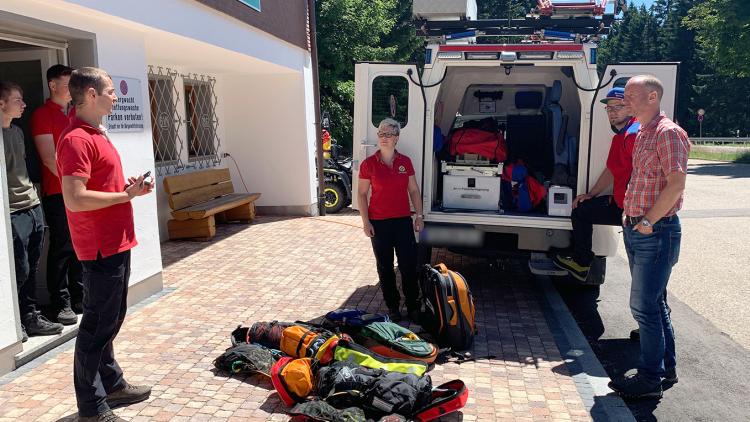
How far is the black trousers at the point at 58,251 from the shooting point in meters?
5.03

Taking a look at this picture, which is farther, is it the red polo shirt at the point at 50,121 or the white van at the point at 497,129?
the white van at the point at 497,129

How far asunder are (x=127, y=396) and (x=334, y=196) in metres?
9.25

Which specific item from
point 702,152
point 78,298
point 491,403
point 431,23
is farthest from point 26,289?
point 702,152

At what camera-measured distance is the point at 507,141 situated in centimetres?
739

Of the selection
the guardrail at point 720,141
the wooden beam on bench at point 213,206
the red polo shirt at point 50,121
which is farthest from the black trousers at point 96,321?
the guardrail at point 720,141

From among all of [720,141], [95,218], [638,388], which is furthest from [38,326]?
[720,141]

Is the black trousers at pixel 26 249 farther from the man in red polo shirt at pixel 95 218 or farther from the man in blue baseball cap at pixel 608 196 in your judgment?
the man in blue baseball cap at pixel 608 196

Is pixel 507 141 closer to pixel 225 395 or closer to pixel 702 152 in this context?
pixel 225 395

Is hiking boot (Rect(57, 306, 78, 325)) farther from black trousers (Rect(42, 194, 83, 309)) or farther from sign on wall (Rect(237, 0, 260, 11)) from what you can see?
sign on wall (Rect(237, 0, 260, 11))

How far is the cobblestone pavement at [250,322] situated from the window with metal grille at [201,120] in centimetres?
216

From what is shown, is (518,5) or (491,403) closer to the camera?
(491,403)

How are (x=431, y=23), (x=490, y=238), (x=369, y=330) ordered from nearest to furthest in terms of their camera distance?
(x=369, y=330) < (x=490, y=238) < (x=431, y=23)

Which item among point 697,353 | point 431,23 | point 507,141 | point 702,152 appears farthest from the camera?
point 702,152

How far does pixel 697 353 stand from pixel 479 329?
1707 mm
